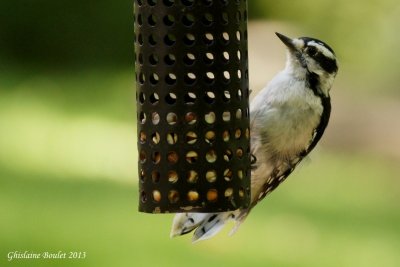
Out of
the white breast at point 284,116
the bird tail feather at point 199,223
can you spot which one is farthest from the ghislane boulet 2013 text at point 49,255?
the white breast at point 284,116

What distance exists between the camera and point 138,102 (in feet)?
12.3

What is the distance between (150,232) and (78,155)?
0.79 m

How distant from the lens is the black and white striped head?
4.46 m

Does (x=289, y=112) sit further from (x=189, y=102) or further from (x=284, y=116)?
(x=189, y=102)

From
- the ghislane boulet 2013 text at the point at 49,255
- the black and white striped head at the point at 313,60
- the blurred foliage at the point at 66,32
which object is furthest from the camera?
the blurred foliage at the point at 66,32

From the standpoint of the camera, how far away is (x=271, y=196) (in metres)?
6.65

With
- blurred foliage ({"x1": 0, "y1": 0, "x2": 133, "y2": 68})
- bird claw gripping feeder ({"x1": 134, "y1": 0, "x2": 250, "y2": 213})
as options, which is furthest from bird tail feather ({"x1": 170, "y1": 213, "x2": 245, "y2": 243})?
blurred foliage ({"x1": 0, "y1": 0, "x2": 133, "y2": 68})

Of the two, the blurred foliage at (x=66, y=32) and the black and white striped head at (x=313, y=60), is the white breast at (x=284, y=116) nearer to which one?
the black and white striped head at (x=313, y=60)

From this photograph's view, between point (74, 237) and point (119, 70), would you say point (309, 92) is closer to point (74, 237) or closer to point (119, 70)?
point (74, 237)

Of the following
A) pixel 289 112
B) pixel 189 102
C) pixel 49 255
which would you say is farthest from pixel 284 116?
pixel 49 255

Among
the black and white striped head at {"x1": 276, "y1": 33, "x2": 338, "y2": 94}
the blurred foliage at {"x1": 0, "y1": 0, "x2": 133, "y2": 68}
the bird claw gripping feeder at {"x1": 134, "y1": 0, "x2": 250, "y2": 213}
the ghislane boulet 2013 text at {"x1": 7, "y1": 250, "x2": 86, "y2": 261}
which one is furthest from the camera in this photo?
the blurred foliage at {"x1": 0, "y1": 0, "x2": 133, "y2": 68}

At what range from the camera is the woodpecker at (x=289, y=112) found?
4.50 m

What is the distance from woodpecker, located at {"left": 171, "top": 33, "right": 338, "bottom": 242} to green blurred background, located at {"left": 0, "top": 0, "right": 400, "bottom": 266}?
1.33 m

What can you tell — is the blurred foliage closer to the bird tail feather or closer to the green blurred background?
the green blurred background
